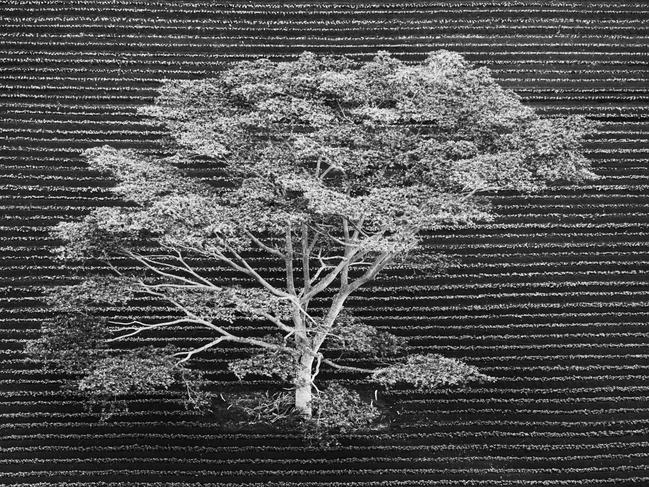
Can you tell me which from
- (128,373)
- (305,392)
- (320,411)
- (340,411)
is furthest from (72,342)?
(340,411)

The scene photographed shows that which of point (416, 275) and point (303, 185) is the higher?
point (303, 185)

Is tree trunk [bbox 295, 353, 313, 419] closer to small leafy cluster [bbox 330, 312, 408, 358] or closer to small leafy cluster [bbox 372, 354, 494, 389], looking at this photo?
small leafy cluster [bbox 330, 312, 408, 358]

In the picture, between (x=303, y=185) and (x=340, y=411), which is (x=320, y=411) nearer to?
(x=340, y=411)

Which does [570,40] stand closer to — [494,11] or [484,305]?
[494,11]

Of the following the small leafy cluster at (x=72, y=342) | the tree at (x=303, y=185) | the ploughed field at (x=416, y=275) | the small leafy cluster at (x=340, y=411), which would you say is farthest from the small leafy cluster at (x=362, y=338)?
the small leafy cluster at (x=72, y=342)

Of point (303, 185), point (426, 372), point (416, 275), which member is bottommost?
point (426, 372)

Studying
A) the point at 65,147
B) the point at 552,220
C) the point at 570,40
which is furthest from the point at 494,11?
the point at 65,147

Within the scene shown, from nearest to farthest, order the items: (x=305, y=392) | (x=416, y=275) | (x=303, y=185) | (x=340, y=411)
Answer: (x=303, y=185) < (x=340, y=411) < (x=305, y=392) < (x=416, y=275)

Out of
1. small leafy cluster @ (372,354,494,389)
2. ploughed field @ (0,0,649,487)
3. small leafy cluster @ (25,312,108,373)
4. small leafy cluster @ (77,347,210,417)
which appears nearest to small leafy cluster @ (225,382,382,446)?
ploughed field @ (0,0,649,487)
